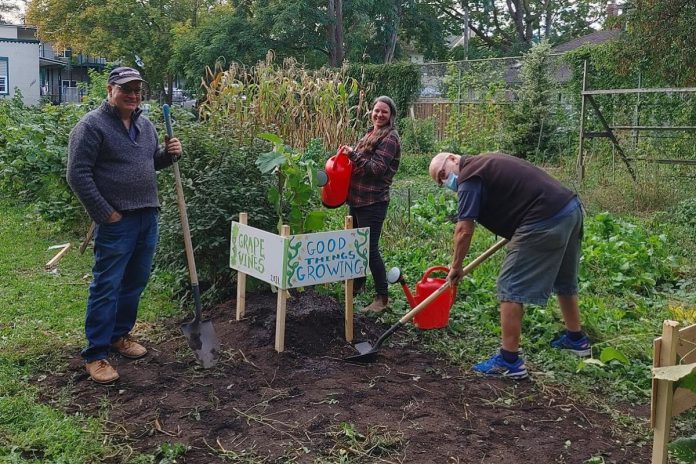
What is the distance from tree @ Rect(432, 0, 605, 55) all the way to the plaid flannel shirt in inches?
1462

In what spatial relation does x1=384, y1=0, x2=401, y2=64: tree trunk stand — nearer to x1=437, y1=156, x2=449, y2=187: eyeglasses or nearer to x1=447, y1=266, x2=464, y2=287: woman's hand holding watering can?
x1=437, y1=156, x2=449, y2=187: eyeglasses

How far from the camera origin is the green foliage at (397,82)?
21.0m

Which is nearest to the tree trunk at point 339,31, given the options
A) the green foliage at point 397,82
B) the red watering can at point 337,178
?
the green foliage at point 397,82

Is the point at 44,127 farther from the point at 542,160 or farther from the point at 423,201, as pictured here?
the point at 542,160

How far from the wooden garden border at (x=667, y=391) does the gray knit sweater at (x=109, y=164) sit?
302cm

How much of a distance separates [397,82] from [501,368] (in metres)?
17.8

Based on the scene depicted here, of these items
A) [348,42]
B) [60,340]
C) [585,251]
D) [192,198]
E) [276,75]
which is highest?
[348,42]

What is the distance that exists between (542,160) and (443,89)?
255 inches

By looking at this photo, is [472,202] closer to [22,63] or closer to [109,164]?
[109,164]

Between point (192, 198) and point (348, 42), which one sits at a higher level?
point (348, 42)

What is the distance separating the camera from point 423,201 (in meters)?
9.13

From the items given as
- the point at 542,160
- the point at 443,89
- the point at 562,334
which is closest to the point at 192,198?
the point at 562,334

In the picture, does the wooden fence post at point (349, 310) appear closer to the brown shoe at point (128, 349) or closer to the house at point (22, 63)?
the brown shoe at point (128, 349)

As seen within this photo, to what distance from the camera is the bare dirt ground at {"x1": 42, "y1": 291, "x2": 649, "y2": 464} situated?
3.52m
